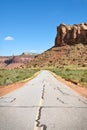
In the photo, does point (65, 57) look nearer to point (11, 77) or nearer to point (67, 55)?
point (67, 55)

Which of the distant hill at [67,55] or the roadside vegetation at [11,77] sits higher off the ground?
the distant hill at [67,55]

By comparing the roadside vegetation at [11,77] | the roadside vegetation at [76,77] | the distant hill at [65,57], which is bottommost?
the roadside vegetation at [11,77]

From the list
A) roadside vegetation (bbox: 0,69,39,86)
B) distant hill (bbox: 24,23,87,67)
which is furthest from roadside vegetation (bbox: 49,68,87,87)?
distant hill (bbox: 24,23,87,67)

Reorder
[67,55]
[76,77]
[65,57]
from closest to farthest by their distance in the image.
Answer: [76,77]
[65,57]
[67,55]

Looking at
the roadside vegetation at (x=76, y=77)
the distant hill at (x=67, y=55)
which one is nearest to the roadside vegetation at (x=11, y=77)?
the roadside vegetation at (x=76, y=77)

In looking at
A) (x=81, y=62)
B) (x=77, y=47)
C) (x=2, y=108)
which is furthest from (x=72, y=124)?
(x=77, y=47)

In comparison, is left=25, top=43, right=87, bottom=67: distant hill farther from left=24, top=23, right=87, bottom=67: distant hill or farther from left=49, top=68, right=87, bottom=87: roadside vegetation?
left=49, top=68, right=87, bottom=87: roadside vegetation

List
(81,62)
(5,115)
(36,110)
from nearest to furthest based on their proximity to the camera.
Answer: (5,115) → (36,110) → (81,62)

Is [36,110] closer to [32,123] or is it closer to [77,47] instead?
[32,123]

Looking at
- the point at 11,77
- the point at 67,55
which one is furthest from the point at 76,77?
the point at 67,55

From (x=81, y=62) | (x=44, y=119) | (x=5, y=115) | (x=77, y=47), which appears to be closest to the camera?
(x=44, y=119)

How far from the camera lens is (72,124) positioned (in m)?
8.81

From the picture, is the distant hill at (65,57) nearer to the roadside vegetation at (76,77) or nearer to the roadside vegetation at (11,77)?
the roadside vegetation at (76,77)

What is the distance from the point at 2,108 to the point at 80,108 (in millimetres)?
3525
